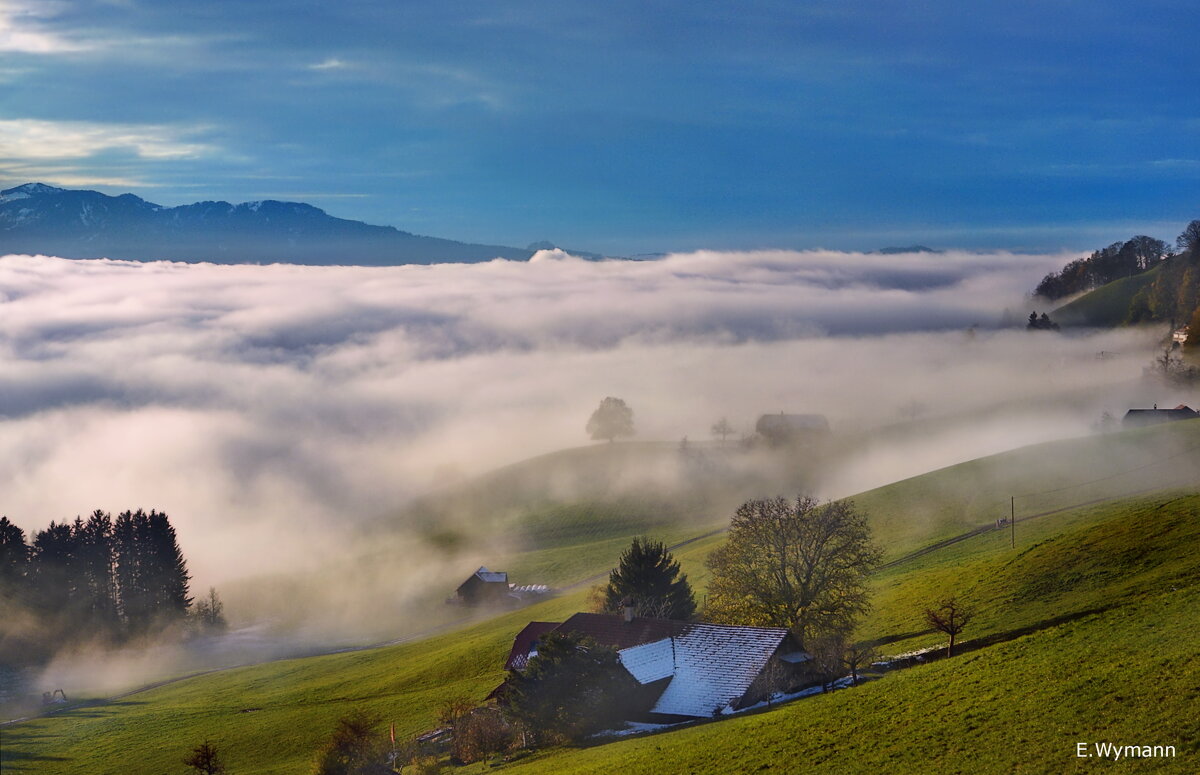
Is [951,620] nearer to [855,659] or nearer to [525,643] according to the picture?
[855,659]

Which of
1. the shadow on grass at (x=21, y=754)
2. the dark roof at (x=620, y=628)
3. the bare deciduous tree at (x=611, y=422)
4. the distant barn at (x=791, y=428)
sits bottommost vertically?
the shadow on grass at (x=21, y=754)

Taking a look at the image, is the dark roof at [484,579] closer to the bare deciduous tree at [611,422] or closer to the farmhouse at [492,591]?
the farmhouse at [492,591]

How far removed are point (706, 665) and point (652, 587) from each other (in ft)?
63.2

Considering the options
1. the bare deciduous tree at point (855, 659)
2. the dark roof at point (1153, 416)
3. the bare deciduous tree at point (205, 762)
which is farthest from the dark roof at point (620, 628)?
the dark roof at point (1153, 416)

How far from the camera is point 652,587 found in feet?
234

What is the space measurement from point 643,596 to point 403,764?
2455 cm

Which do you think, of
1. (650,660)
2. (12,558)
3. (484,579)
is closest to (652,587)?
(650,660)

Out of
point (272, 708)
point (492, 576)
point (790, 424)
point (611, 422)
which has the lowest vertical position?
point (272, 708)

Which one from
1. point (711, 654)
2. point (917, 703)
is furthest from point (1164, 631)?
point (711, 654)

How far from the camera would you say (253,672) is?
305 feet

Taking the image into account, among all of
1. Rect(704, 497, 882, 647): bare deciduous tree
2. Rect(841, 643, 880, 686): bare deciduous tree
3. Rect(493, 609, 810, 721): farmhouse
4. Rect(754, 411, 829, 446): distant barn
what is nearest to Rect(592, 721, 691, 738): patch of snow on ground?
Rect(493, 609, 810, 721): farmhouse

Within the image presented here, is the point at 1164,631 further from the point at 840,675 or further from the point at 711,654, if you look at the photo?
the point at 711,654

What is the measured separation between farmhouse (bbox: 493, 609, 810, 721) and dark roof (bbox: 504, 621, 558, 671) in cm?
1067

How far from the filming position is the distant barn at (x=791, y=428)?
524ft
